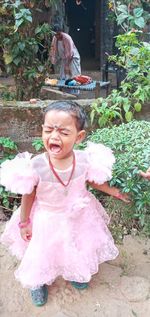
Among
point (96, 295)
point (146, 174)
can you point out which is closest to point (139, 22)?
point (146, 174)

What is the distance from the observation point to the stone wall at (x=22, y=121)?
130 inches

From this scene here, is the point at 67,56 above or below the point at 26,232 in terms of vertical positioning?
above

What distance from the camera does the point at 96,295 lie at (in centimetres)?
212

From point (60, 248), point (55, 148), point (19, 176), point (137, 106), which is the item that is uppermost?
point (55, 148)

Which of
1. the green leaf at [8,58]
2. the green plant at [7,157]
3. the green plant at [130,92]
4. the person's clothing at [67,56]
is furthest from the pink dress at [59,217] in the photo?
the person's clothing at [67,56]

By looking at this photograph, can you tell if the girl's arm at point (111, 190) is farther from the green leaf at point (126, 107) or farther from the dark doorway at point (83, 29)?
the dark doorway at point (83, 29)

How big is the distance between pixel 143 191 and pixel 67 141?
57cm

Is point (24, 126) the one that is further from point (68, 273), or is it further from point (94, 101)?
point (68, 273)

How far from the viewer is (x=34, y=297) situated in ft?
6.79

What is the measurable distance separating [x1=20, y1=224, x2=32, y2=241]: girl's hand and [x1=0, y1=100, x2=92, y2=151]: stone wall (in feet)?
4.96

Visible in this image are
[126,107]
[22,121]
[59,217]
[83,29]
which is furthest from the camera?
[83,29]

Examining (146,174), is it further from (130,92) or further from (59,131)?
(130,92)

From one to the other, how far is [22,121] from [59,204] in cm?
156

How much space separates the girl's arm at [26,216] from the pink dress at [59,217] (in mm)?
35
